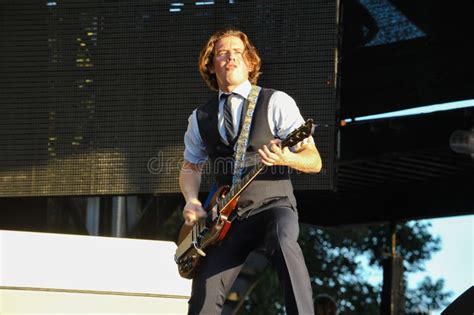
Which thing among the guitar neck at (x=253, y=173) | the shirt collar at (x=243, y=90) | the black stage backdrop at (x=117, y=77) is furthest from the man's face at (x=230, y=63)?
the black stage backdrop at (x=117, y=77)

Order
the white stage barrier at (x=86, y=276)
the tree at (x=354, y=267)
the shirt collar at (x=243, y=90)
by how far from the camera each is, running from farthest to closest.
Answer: the tree at (x=354, y=267) < the white stage barrier at (x=86, y=276) < the shirt collar at (x=243, y=90)

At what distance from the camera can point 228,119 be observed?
523 cm

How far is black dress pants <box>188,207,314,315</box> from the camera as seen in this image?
4.83 meters

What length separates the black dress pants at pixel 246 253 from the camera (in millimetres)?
4828

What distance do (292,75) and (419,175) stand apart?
402 centimetres

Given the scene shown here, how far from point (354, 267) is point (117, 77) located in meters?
A: 13.1

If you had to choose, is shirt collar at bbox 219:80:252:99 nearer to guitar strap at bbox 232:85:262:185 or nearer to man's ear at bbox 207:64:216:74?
guitar strap at bbox 232:85:262:185

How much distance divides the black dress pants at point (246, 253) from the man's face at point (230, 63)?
0.66m

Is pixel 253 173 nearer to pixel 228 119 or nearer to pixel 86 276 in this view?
pixel 228 119

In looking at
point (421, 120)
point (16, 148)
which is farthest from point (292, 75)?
point (421, 120)

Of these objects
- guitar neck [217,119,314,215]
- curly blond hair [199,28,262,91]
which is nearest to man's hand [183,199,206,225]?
guitar neck [217,119,314,215]

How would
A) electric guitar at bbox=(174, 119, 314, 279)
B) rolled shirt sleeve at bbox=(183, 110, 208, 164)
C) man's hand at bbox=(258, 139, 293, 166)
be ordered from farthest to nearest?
rolled shirt sleeve at bbox=(183, 110, 208, 164)
electric guitar at bbox=(174, 119, 314, 279)
man's hand at bbox=(258, 139, 293, 166)

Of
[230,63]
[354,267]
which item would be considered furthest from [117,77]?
[354,267]

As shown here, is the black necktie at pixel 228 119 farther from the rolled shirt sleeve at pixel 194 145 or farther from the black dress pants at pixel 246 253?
the black dress pants at pixel 246 253
